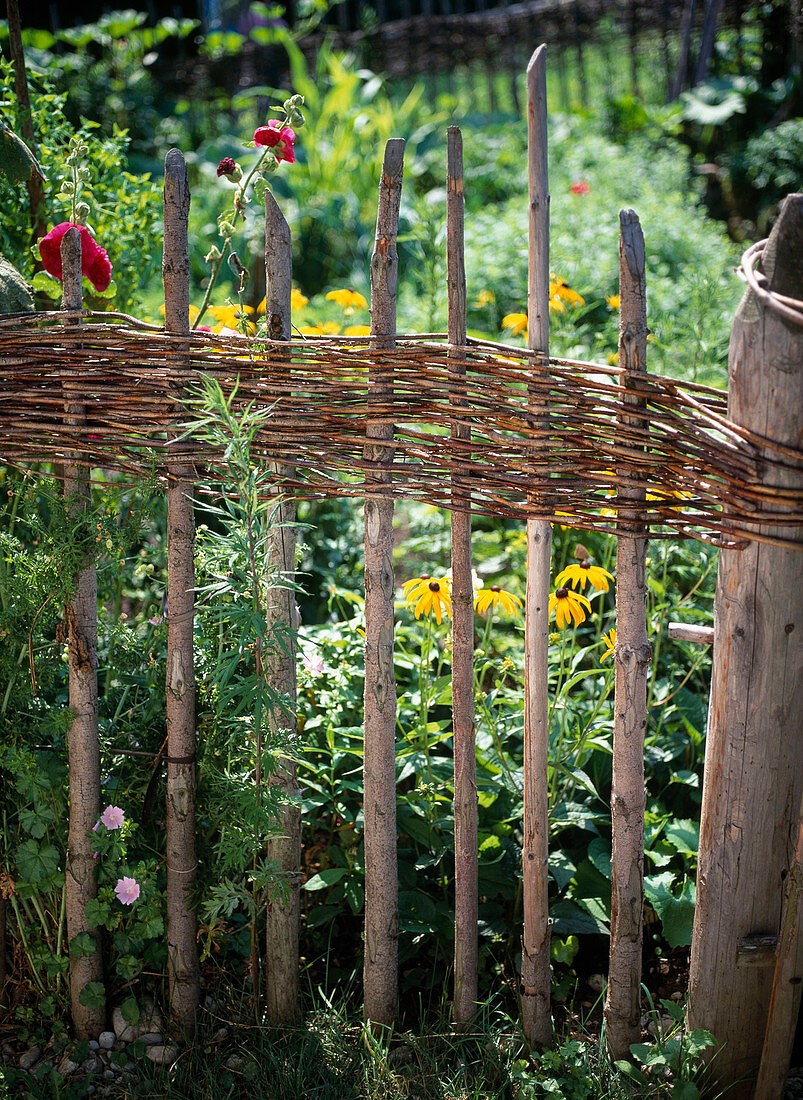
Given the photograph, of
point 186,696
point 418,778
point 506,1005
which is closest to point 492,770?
point 418,778

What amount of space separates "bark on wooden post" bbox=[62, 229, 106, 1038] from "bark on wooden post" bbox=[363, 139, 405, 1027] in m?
0.62

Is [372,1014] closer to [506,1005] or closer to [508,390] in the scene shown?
[506,1005]

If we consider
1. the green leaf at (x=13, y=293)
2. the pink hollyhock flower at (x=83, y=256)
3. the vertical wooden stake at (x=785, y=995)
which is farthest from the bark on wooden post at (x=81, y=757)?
the vertical wooden stake at (x=785, y=995)

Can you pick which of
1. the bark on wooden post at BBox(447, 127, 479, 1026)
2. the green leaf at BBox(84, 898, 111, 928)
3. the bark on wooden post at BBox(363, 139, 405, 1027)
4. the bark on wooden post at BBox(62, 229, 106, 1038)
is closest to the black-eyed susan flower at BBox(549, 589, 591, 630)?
the bark on wooden post at BBox(447, 127, 479, 1026)

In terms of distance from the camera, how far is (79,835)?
81.4 inches

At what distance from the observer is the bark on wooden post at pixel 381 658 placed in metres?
1.77

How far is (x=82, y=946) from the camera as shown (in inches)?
81.0

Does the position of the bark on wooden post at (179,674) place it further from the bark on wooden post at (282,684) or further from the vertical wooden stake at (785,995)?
the vertical wooden stake at (785,995)

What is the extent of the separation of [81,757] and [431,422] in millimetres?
Result: 1085

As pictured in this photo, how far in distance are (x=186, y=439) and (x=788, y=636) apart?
1.26m

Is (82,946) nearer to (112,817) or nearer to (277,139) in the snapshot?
(112,817)

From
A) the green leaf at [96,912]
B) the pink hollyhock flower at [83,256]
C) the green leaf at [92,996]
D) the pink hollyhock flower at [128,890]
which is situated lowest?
the green leaf at [92,996]

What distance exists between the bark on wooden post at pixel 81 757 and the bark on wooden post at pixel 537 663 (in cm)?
96

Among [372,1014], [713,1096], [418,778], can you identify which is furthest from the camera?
[418,778]
